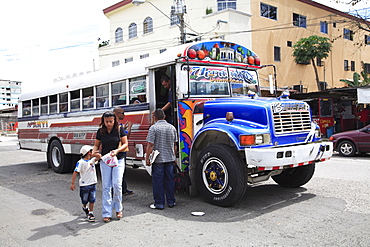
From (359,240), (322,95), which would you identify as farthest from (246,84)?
(322,95)

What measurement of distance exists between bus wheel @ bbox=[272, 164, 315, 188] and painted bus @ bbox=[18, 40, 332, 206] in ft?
0.06

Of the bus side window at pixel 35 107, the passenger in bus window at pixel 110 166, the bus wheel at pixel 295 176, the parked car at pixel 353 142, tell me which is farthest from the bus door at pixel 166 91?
the parked car at pixel 353 142

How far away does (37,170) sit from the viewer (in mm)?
11883

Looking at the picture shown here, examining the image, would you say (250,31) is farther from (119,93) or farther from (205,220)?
(205,220)

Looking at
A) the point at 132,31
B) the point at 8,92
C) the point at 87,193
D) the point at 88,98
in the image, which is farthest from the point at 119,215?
the point at 8,92

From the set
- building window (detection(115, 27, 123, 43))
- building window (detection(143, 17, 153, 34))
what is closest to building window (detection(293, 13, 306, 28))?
building window (detection(143, 17, 153, 34))

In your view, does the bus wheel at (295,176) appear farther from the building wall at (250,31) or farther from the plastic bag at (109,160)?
the building wall at (250,31)

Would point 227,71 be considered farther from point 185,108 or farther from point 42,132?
point 42,132

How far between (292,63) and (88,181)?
26.4 meters

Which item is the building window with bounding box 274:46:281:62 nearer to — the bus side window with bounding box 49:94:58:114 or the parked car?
the parked car

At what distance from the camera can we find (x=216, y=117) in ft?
21.7

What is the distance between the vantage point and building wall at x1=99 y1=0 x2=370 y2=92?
25281mm

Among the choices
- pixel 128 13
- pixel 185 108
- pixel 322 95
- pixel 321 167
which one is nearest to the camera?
pixel 185 108

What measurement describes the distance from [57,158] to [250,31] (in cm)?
1801
